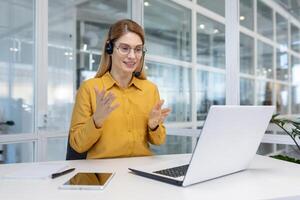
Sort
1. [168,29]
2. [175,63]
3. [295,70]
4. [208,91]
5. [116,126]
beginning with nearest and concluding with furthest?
[116,126] < [295,70] < [208,91] < [175,63] < [168,29]

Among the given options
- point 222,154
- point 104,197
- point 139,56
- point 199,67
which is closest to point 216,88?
point 199,67

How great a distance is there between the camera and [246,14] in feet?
9.21

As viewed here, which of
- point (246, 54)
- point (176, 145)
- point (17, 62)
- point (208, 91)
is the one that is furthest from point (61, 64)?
point (246, 54)

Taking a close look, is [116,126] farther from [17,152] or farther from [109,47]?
[17,152]

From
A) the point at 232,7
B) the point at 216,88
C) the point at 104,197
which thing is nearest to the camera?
the point at 104,197

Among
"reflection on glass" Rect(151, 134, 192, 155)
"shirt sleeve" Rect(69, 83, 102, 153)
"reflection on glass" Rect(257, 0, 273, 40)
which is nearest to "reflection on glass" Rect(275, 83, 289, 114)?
"reflection on glass" Rect(257, 0, 273, 40)

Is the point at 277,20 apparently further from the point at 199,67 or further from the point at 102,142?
the point at 102,142

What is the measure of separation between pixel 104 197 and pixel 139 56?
99 cm

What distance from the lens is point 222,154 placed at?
0.95 m

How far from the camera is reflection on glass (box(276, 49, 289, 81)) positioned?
9.27 ft

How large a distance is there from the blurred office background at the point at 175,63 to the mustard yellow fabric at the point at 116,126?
990mm

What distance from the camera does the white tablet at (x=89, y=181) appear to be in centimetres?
87

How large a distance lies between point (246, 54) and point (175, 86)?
0.99 meters

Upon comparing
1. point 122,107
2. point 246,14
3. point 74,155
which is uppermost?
point 246,14
